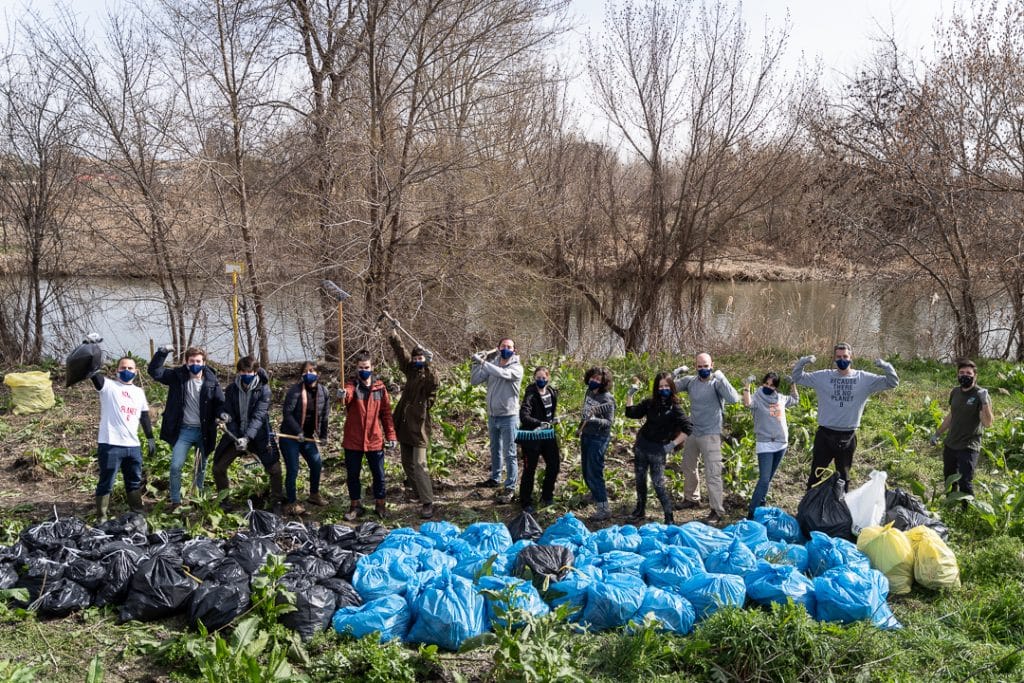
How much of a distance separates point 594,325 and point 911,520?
1268 cm

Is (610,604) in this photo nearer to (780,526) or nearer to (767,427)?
(780,526)

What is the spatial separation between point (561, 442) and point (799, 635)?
5.02 meters

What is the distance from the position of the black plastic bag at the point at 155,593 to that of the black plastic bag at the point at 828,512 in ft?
15.3

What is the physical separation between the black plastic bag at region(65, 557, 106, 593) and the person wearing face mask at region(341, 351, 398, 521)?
233cm

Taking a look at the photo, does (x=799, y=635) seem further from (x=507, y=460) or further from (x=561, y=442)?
(x=561, y=442)

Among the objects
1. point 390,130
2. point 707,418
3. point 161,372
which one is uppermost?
point 390,130

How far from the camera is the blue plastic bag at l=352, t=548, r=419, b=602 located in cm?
553

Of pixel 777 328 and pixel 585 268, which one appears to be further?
pixel 585 268

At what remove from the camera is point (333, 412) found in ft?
35.4

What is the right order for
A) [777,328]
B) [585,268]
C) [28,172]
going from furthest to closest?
[585,268], [777,328], [28,172]

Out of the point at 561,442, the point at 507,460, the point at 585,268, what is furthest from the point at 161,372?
the point at 585,268

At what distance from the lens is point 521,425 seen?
7.66m

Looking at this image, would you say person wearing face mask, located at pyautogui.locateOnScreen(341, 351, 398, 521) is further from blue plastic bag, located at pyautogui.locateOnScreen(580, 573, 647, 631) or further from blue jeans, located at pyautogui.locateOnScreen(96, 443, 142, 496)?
blue plastic bag, located at pyautogui.locateOnScreen(580, 573, 647, 631)

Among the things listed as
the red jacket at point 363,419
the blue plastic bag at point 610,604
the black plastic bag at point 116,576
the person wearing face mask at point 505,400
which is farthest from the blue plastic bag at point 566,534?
the black plastic bag at point 116,576
